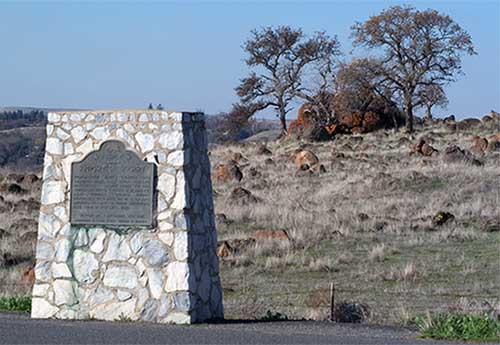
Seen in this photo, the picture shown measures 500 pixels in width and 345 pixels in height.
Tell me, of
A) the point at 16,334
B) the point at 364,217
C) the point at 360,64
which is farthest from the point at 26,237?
the point at 360,64

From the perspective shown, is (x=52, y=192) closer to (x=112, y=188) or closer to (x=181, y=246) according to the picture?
(x=112, y=188)

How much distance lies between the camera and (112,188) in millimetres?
13328

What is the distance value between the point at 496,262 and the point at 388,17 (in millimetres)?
34512

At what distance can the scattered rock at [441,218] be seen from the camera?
25.8 metres

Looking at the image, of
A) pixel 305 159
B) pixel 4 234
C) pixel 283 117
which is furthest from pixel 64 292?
pixel 283 117

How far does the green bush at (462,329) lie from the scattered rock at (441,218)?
13559 mm

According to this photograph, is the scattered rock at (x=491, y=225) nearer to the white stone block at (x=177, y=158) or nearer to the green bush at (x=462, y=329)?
the green bush at (x=462, y=329)

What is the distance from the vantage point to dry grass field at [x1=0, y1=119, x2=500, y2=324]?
17.7 metres

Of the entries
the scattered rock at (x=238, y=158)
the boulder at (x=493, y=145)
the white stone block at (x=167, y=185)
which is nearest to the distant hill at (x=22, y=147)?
the scattered rock at (x=238, y=158)

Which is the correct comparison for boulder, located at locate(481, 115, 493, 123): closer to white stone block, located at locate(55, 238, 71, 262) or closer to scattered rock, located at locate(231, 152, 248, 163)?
scattered rock, located at locate(231, 152, 248, 163)

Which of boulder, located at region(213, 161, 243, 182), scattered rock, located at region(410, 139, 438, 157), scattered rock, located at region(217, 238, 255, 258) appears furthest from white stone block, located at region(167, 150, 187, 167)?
scattered rock, located at region(410, 139, 438, 157)

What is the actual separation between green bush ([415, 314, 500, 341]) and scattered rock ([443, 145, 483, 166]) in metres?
23.0

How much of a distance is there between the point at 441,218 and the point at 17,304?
45.2 ft

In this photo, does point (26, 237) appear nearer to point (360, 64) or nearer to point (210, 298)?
point (210, 298)
